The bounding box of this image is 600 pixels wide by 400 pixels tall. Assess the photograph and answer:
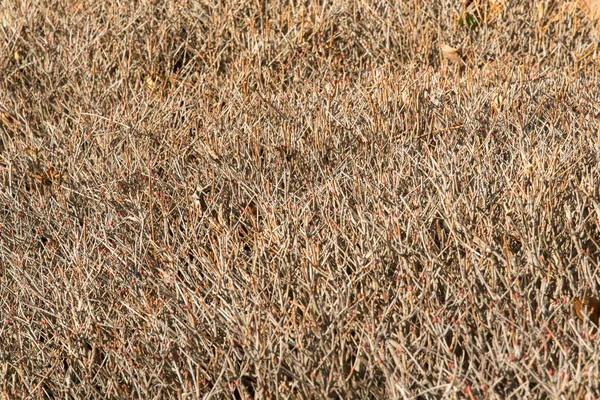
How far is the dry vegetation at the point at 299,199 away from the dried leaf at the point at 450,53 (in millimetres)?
13

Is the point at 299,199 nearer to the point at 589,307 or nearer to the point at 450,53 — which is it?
the point at 589,307

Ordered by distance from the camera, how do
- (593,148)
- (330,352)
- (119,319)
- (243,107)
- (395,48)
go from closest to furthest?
(330,352)
(119,319)
(593,148)
(243,107)
(395,48)

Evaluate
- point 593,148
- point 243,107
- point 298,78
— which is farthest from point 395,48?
point 593,148

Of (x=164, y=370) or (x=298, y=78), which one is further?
(x=298, y=78)

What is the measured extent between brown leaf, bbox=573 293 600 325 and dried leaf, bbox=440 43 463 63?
5.60 ft

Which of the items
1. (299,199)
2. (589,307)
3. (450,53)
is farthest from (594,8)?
(589,307)

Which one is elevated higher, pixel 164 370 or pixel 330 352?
pixel 330 352

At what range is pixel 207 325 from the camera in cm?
178

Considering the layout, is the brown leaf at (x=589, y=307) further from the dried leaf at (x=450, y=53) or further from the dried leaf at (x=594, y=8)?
the dried leaf at (x=594, y=8)

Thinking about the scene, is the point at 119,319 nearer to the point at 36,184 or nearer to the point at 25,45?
the point at 36,184

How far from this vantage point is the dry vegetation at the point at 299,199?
1.64 m

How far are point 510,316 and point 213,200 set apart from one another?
38.5 inches

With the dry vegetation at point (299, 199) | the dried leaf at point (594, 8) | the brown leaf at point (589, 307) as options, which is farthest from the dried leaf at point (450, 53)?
the brown leaf at point (589, 307)

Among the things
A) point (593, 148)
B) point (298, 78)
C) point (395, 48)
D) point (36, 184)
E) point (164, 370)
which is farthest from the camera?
point (395, 48)
